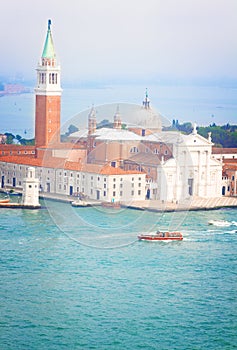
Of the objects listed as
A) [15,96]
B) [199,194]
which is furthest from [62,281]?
[15,96]

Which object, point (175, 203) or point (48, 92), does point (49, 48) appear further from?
point (175, 203)

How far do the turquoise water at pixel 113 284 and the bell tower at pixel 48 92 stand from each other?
4580mm

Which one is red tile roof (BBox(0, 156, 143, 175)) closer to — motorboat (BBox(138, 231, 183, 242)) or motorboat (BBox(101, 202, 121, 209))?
motorboat (BBox(101, 202, 121, 209))

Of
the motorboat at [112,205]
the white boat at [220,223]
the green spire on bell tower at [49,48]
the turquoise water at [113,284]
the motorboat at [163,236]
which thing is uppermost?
the green spire on bell tower at [49,48]

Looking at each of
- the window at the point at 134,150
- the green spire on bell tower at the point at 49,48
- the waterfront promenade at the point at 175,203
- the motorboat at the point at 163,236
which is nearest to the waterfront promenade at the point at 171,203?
the waterfront promenade at the point at 175,203

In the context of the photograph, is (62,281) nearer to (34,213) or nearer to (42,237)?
(42,237)

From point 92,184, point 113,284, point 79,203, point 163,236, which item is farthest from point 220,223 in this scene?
point 113,284

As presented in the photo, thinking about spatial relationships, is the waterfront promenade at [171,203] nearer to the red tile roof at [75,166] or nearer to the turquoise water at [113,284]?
the turquoise water at [113,284]

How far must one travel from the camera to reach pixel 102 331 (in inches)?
278

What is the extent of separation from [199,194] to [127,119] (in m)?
4.69

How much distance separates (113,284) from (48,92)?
301 inches

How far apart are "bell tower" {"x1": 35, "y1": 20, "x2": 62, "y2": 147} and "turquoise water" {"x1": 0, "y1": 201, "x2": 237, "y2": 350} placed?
4.58 m

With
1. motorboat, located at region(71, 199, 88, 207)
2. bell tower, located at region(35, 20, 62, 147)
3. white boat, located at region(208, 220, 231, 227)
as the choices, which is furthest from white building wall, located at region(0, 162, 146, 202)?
bell tower, located at region(35, 20, 62, 147)

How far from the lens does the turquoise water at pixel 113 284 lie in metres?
6.99
